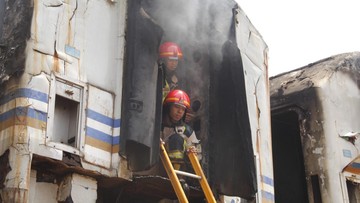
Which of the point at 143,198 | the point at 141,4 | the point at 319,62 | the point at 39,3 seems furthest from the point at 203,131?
the point at 319,62

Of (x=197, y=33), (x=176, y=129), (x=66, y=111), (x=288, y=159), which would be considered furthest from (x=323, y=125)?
(x=66, y=111)

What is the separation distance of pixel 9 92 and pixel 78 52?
1.07m

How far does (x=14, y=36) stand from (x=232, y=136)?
3718 mm

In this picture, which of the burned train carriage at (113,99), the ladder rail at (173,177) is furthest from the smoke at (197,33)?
the ladder rail at (173,177)

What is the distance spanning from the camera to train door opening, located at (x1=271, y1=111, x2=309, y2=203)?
13.7 meters

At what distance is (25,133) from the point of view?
6.91 metres

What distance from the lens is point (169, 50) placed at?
9.39 m

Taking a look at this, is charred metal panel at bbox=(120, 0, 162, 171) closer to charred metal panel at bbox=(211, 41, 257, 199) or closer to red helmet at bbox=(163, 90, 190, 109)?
red helmet at bbox=(163, 90, 190, 109)

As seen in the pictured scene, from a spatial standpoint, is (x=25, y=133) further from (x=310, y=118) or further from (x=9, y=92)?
(x=310, y=118)

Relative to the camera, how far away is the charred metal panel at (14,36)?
7.29 meters

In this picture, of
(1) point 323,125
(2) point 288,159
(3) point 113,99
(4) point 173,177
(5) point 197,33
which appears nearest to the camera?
(4) point 173,177

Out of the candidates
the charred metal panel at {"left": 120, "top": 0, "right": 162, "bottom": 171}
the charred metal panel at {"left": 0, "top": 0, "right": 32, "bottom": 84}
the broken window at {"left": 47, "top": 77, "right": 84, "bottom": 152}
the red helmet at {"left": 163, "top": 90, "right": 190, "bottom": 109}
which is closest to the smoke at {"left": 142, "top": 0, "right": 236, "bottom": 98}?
the red helmet at {"left": 163, "top": 90, "right": 190, "bottom": 109}

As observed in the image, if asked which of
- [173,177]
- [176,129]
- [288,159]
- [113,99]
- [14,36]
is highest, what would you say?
[14,36]

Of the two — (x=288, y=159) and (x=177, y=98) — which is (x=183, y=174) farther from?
(x=288, y=159)
